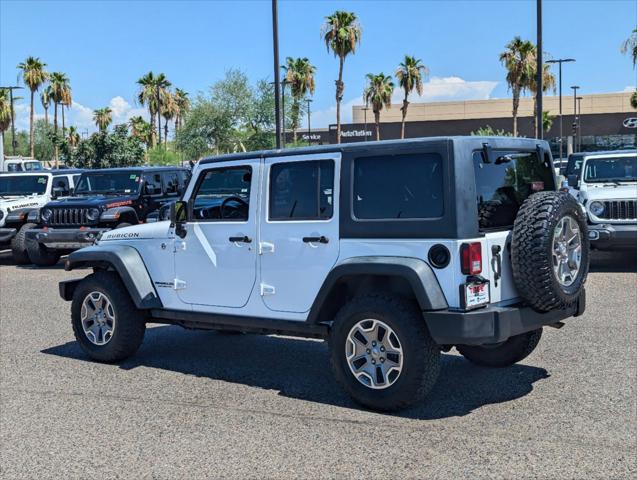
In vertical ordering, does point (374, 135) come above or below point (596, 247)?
above

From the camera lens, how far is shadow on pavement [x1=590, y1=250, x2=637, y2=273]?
43.2 feet

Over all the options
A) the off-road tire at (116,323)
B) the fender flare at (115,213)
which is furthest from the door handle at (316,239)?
the fender flare at (115,213)

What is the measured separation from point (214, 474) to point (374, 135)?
71.6 metres

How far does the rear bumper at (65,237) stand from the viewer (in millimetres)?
14227

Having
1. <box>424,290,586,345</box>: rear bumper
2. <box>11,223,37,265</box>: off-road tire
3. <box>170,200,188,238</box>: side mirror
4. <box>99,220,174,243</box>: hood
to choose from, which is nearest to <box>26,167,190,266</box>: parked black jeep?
<box>11,223,37,265</box>: off-road tire

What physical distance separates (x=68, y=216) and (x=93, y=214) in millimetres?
637

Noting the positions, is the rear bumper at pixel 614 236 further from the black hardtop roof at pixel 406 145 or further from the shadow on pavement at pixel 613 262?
the black hardtop roof at pixel 406 145

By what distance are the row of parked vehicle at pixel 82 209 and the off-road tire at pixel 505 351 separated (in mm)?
8757

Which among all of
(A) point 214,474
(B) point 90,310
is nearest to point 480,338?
(A) point 214,474

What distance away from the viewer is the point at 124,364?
7.41 meters

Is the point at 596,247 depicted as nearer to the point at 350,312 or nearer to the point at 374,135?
the point at 350,312

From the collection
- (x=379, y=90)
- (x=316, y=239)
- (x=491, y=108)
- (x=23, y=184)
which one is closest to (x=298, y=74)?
(x=379, y=90)

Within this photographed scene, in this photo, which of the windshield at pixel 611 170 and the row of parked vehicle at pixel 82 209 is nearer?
the windshield at pixel 611 170

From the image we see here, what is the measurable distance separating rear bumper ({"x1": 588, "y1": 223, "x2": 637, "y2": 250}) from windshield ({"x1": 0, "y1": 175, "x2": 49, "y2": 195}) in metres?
11.9
